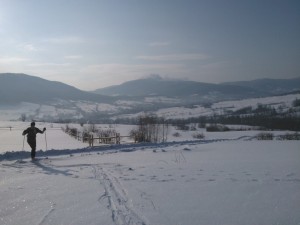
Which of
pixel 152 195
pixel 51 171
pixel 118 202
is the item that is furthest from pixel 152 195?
pixel 51 171

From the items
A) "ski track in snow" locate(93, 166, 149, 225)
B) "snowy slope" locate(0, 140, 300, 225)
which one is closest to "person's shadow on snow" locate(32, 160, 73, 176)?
"snowy slope" locate(0, 140, 300, 225)

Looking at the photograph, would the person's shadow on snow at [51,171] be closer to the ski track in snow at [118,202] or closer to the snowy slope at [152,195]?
the snowy slope at [152,195]

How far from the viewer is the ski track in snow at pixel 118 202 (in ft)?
24.6

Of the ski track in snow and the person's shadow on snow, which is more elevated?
the ski track in snow

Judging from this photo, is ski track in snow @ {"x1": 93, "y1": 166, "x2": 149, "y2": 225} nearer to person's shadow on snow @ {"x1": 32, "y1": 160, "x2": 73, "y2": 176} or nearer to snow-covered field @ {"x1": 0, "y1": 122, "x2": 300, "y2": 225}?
snow-covered field @ {"x1": 0, "y1": 122, "x2": 300, "y2": 225}

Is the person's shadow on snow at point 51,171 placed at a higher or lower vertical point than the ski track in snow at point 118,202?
lower

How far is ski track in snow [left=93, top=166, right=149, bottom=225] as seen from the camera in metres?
7.49

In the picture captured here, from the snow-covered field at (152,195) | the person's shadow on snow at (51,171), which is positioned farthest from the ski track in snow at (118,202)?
the person's shadow on snow at (51,171)

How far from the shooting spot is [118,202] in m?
9.02

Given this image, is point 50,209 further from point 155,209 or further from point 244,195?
point 244,195

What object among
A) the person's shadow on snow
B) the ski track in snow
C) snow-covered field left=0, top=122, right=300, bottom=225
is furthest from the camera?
the person's shadow on snow

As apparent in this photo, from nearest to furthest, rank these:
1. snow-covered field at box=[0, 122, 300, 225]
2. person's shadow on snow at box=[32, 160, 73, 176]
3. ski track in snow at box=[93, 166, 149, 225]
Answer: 1. ski track in snow at box=[93, 166, 149, 225]
2. snow-covered field at box=[0, 122, 300, 225]
3. person's shadow on snow at box=[32, 160, 73, 176]

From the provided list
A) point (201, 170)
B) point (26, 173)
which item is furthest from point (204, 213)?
point (26, 173)

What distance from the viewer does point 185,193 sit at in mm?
10117
